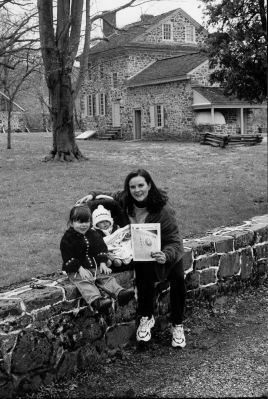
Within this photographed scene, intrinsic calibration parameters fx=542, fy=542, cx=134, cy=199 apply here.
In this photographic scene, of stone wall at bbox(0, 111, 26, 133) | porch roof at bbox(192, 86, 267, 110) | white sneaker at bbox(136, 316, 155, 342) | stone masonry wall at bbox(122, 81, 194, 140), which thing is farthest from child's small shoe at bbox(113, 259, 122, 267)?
stone wall at bbox(0, 111, 26, 133)

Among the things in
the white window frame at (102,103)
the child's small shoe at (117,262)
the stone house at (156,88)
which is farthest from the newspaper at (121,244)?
the white window frame at (102,103)

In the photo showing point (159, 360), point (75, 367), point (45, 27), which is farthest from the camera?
point (45, 27)

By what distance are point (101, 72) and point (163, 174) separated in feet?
74.0

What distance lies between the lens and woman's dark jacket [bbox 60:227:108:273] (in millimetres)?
4242

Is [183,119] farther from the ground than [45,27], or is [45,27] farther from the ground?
[45,27]

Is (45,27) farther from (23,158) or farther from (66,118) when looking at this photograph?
(23,158)

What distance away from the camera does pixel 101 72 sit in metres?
36.3

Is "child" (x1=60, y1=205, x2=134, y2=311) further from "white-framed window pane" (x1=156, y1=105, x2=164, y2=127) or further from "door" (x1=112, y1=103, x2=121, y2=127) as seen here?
"door" (x1=112, y1=103, x2=121, y2=127)

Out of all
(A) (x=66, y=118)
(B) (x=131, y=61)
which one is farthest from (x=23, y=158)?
(B) (x=131, y=61)

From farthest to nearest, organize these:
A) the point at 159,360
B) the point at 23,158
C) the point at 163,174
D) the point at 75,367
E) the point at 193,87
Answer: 1. the point at 193,87
2. the point at 23,158
3. the point at 163,174
4. the point at 159,360
5. the point at 75,367

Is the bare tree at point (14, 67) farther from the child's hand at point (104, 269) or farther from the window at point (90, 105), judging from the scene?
the child's hand at point (104, 269)

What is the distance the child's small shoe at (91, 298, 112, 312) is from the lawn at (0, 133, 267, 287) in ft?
6.81

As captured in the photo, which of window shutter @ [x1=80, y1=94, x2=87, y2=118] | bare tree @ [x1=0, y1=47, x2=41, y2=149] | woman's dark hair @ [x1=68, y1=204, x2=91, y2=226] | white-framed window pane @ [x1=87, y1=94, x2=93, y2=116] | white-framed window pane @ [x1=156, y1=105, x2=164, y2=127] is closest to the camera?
woman's dark hair @ [x1=68, y1=204, x2=91, y2=226]

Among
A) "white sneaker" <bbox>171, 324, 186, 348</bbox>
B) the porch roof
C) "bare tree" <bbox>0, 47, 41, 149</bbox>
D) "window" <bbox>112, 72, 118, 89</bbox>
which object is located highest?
"window" <bbox>112, 72, 118, 89</bbox>
